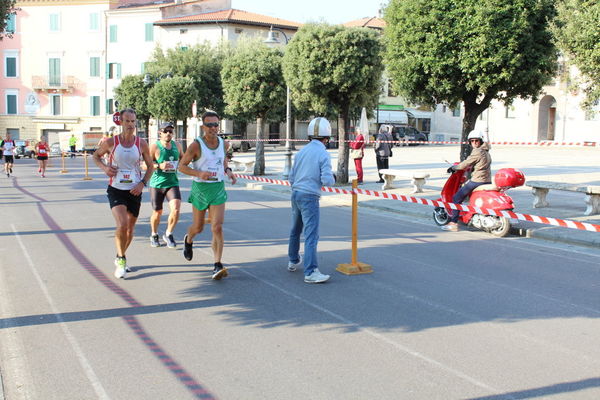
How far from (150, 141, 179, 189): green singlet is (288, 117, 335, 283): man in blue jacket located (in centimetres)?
266

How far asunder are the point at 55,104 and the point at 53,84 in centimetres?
188

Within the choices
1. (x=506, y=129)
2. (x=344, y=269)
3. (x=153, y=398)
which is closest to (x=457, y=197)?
(x=344, y=269)

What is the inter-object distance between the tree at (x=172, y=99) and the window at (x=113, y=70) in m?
27.0

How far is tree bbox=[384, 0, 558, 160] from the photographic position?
12.5 meters

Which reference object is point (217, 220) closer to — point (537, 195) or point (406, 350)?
point (406, 350)

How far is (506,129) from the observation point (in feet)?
178

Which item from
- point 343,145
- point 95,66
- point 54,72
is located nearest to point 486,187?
point 343,145

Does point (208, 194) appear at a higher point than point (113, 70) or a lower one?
lower

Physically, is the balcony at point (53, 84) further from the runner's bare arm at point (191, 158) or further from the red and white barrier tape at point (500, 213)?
the runner's bare arm at point (191, 158)

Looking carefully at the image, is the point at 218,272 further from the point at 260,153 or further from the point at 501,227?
the point at 260,153

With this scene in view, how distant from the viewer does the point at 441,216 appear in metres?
11.8

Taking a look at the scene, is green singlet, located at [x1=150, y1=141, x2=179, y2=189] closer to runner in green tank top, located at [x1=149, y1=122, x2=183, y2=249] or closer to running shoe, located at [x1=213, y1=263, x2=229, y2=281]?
runner in green tank top, located at [x1=149, y1=122, x2=183, y2=249]

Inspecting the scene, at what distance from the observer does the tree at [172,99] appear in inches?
1310

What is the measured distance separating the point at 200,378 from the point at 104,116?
190 feet
